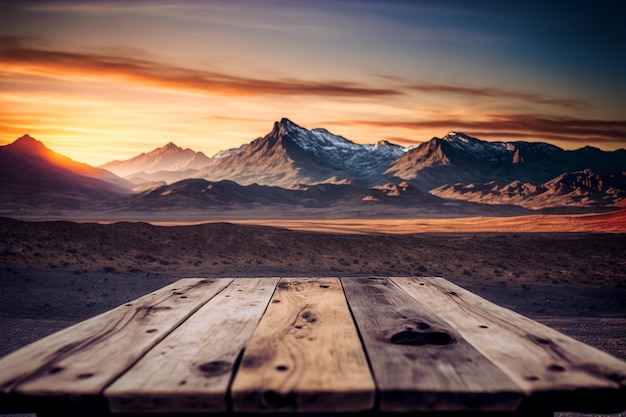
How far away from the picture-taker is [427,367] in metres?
1.47

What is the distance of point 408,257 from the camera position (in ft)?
62.5

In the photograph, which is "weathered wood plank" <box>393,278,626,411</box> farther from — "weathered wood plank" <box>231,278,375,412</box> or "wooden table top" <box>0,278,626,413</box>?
"weathered wood plank" <box>231,278,375,412</box>

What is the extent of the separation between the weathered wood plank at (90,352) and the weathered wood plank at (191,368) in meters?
0.05

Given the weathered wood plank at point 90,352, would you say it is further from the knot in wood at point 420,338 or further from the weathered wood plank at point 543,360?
the weathered wood plank at point 543,360

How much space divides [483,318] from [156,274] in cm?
1429

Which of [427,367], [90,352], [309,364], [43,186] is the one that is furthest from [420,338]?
[43,186]

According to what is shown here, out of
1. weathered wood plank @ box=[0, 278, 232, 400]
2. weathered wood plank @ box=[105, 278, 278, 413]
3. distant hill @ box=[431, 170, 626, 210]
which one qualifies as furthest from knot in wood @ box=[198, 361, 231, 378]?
distant hill @ box=[431, 170, 626, 210]

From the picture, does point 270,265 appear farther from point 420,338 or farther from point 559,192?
point 559,192

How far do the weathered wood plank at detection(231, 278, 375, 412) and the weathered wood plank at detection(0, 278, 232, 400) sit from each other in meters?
0.37

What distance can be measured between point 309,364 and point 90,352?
2.35 feet

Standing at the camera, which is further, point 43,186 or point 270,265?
point 43,186

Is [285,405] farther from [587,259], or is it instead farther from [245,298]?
[587,259]

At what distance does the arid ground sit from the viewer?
10492 mm

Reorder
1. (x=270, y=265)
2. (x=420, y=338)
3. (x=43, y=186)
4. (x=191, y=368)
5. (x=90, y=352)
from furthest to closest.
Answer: (x=43, y=186), (x=270, y=265), (x=420, y=338), (x=90, y=352), (x=191, y=368)
